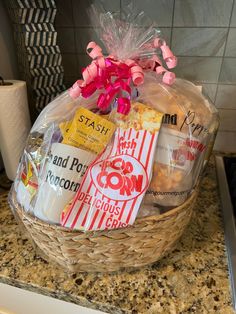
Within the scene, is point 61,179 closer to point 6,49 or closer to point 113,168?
point 113,168

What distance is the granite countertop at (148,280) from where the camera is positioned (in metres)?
0.38

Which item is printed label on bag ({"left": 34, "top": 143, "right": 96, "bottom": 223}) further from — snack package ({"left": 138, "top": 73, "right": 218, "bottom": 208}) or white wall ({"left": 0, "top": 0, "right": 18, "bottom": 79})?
white wall ({"left": 0, "top": 0, "right": 18, "bottom": 79})

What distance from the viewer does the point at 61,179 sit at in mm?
358

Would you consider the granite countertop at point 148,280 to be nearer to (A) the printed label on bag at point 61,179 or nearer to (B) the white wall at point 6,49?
(A) the printed label on bag at point 61,179

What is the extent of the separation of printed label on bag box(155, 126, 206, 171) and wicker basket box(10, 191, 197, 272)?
63 millimetres

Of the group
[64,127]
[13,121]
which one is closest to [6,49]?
[13,121]

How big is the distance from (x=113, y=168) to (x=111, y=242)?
4.3 inches

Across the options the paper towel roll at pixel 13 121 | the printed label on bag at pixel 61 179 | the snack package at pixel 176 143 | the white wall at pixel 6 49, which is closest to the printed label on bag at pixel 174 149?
the snack package at pixel 176 143

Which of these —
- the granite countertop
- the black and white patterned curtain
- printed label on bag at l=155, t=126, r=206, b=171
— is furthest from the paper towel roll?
printed label on bag at l=155, t=126, r=206, b=171

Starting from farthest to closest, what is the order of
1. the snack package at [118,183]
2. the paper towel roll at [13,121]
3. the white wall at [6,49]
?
the white wall at [6,49]
the paper towel roll at [13,121]
the snack package at [118,183]

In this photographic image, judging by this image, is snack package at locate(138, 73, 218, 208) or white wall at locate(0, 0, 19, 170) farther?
white wall at locate(0, 0, 19, 170)

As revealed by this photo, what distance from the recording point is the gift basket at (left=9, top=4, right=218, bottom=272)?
1.17 feet

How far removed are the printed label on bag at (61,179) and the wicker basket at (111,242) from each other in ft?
0.07

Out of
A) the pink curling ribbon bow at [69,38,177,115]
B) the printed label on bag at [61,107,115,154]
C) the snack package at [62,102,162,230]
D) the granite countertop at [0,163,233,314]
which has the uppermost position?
the pink curling ribbon bow at [69,38,177,115]
